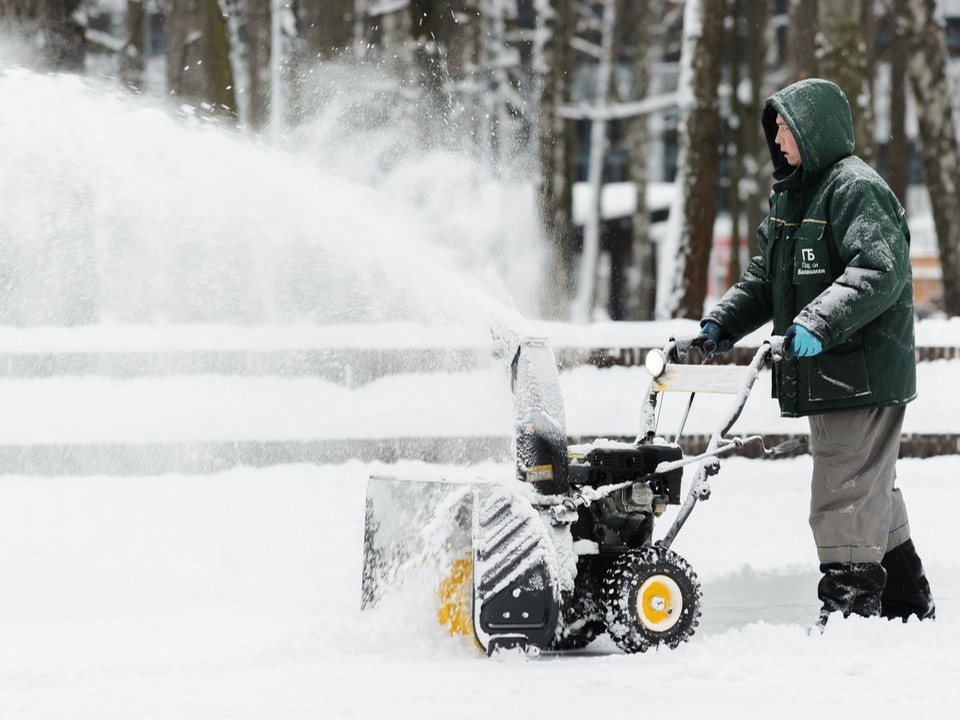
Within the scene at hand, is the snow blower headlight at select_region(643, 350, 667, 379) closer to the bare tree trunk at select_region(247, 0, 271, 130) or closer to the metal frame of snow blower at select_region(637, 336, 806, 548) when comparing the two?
the metal frame of snow blower at select_region(637, 336, 806, 548)

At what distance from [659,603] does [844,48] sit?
330 inches

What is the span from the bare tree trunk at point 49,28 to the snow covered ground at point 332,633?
416 cm

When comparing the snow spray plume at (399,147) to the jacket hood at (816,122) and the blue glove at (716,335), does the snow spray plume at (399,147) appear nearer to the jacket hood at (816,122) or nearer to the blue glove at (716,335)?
the blue glove at (716,335)

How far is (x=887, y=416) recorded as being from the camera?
4.47m

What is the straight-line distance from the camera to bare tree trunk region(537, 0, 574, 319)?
58.0 ft

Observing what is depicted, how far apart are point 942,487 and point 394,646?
15.2 feet

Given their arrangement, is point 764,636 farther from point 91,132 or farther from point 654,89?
point 654,89

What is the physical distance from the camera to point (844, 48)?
11.5m

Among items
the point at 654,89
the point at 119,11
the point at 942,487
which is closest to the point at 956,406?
the point at 942,487

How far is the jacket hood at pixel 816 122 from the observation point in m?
4.50

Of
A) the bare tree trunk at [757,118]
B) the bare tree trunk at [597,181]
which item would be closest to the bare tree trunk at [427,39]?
the bare tree trunk at [757,118]

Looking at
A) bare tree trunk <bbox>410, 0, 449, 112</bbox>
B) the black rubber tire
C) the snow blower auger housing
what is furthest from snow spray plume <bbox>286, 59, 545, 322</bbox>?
the black rubber tire

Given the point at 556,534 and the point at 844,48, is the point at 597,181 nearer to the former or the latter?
the point at 844,48

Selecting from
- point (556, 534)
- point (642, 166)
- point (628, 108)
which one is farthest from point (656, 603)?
point (628, 108)
